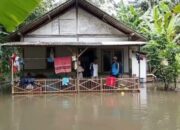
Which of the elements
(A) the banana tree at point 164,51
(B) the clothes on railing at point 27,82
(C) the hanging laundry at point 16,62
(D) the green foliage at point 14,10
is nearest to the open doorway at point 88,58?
(A) the banana tree at point 164,51

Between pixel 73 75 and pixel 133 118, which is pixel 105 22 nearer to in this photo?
pixel 73 75

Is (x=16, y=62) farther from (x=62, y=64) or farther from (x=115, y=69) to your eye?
(x=115, y=69)

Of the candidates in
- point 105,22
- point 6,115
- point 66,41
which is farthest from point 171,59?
point 6,115

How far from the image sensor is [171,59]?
17781mm

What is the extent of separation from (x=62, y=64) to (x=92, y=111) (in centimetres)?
589

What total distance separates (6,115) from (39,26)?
7.26 meters

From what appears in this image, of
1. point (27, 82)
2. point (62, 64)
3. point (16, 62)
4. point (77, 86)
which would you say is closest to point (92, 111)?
point (77, 86)

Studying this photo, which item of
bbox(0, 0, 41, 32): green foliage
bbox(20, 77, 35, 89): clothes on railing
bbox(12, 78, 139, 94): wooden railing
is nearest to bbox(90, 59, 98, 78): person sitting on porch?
bbox(12, 78, 139, 94): wooden railing

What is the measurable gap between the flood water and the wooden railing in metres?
0.58

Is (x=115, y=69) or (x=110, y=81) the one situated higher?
(x=115, y=69)

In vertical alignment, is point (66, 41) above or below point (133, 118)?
Result: above

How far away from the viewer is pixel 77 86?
1745cm

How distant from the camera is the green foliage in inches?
83.9

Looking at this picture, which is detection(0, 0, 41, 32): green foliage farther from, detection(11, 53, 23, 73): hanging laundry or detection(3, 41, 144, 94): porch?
detection(11, 53, 23, 73): hanging laundry
